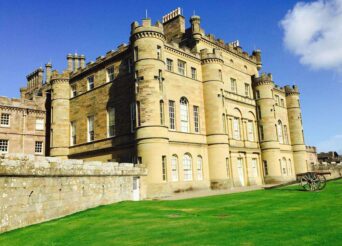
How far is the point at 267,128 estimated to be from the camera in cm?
3928

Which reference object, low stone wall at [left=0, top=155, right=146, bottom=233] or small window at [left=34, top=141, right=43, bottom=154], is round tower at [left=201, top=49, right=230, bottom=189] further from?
small window at [left=34, top=141, right=43, bottom=154]

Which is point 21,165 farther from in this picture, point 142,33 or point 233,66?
point 233,66

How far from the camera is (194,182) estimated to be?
95.7ft

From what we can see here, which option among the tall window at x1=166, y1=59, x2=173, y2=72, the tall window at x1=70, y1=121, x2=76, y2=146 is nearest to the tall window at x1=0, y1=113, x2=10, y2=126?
the tall window at x1=70, y1=121, x2=76, y2=146

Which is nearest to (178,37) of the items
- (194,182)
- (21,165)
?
(194,182)

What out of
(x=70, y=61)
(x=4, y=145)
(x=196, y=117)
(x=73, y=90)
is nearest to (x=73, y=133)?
(x=73, y=90)

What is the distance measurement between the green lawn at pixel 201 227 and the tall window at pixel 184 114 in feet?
48.8

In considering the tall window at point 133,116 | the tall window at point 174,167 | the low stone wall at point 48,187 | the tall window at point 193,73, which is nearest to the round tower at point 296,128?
the tall window at point 193,73

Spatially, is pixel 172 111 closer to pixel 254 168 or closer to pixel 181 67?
pixel 181 67

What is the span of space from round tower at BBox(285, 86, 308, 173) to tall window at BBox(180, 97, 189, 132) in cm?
2305

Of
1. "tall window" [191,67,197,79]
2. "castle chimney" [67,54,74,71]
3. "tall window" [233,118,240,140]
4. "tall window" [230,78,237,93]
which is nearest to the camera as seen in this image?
"tall window" [191,67,197,79]

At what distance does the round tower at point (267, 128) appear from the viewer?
3859 cm

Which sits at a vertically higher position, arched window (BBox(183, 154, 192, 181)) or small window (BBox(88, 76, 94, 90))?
small window (BBox(88, 76, 94, 90))

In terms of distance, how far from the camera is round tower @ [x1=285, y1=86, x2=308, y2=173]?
4603cm
